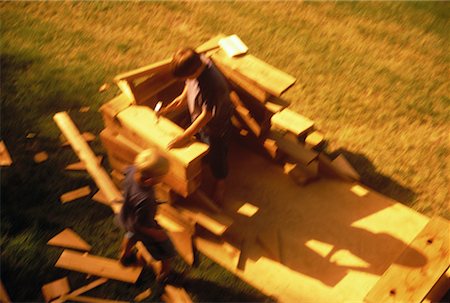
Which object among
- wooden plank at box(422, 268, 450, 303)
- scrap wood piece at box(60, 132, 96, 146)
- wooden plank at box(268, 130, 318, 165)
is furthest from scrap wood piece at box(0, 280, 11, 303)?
wooden plank at box(422, 268, 450, 303)

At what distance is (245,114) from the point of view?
562cm

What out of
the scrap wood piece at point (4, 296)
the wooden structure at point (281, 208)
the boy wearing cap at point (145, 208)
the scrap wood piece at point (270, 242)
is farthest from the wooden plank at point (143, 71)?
the scrap wood piece at point (4, 296)

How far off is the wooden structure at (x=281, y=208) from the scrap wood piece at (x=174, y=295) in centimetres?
54

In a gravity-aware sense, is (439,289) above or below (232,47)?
below

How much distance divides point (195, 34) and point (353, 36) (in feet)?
9.54

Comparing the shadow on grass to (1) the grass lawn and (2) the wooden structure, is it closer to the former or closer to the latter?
(1) the grass lawn

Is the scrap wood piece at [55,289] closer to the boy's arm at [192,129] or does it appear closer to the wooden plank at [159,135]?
the wooden plank at [159,135]

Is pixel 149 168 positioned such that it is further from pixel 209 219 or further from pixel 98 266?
pixel 98 266

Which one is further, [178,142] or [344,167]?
[344,167]

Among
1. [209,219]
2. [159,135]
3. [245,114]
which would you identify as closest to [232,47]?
[245,114]

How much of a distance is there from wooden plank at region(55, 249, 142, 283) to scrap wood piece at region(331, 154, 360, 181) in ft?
9.25

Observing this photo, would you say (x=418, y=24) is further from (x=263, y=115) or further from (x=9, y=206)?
(x=9, y=206)

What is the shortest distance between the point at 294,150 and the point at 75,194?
2.81 metres

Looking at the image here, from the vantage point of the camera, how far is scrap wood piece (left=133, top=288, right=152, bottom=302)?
475 cm
